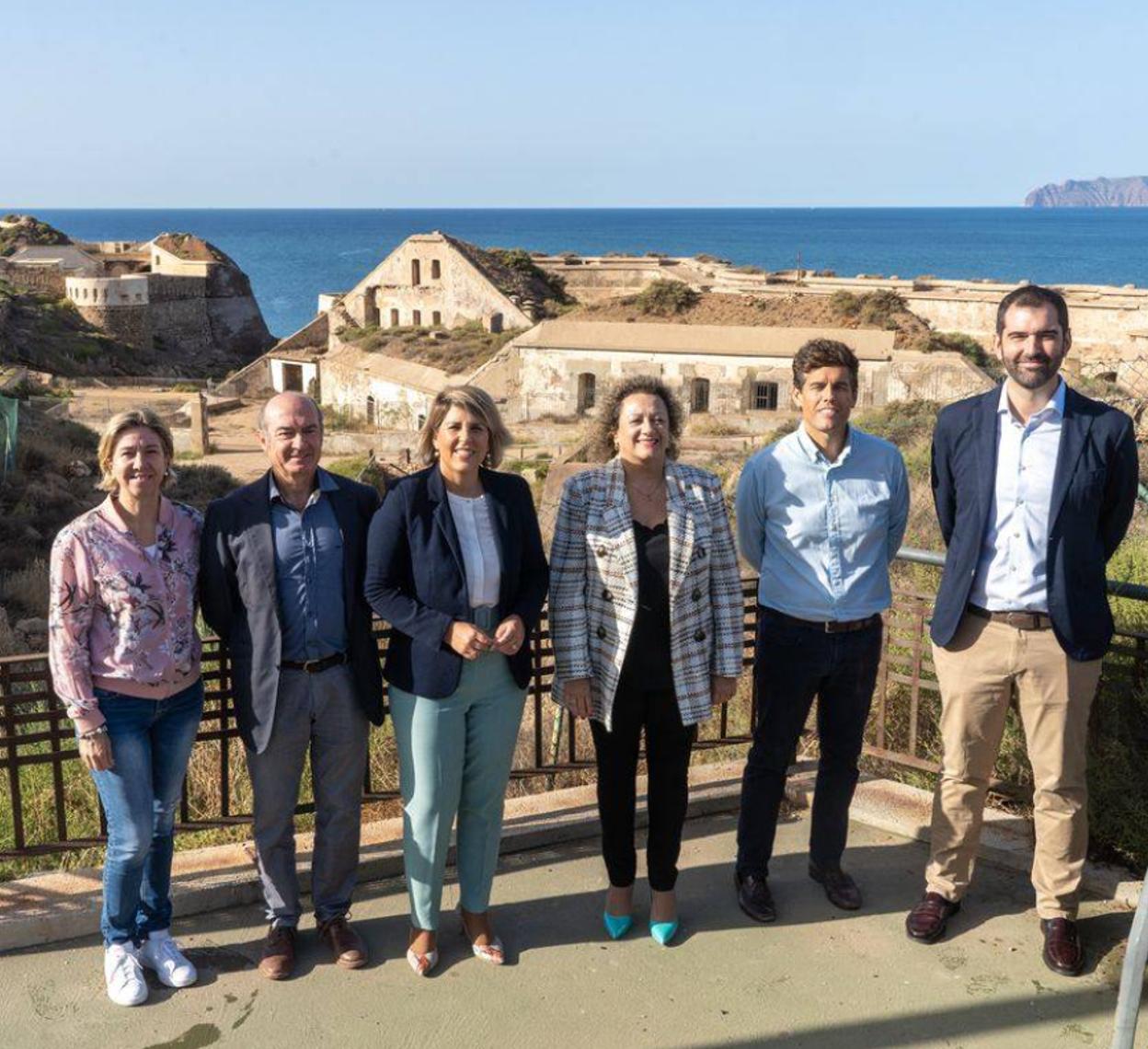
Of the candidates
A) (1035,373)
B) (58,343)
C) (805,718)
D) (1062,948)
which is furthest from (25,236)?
(1062,948)

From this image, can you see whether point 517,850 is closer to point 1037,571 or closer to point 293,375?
point 1037,571

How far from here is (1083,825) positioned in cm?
396

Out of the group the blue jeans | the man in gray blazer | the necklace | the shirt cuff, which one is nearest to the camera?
the shirt cuff

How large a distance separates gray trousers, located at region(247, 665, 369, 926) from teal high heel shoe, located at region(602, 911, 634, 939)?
890 millimetres

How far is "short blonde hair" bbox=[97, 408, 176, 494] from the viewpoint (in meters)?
3.58

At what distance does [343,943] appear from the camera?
3.96m

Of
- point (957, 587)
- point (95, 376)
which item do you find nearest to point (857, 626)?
point (957, 587)

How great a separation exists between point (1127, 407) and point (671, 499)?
862 inches

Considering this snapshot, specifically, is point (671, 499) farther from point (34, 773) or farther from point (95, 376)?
point (95, 376)

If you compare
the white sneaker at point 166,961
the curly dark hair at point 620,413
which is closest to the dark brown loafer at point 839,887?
the curly dark hair at point 620,413

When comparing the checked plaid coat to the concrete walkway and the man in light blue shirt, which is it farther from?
the concrete walkway

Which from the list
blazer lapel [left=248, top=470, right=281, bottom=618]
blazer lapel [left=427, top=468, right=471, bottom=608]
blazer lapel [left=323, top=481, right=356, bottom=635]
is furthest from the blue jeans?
blazer lapel [left=427, top=468, right=471, bottom=608]

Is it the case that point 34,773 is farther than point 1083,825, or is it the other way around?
point 34,773

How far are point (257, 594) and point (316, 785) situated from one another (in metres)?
0.71
